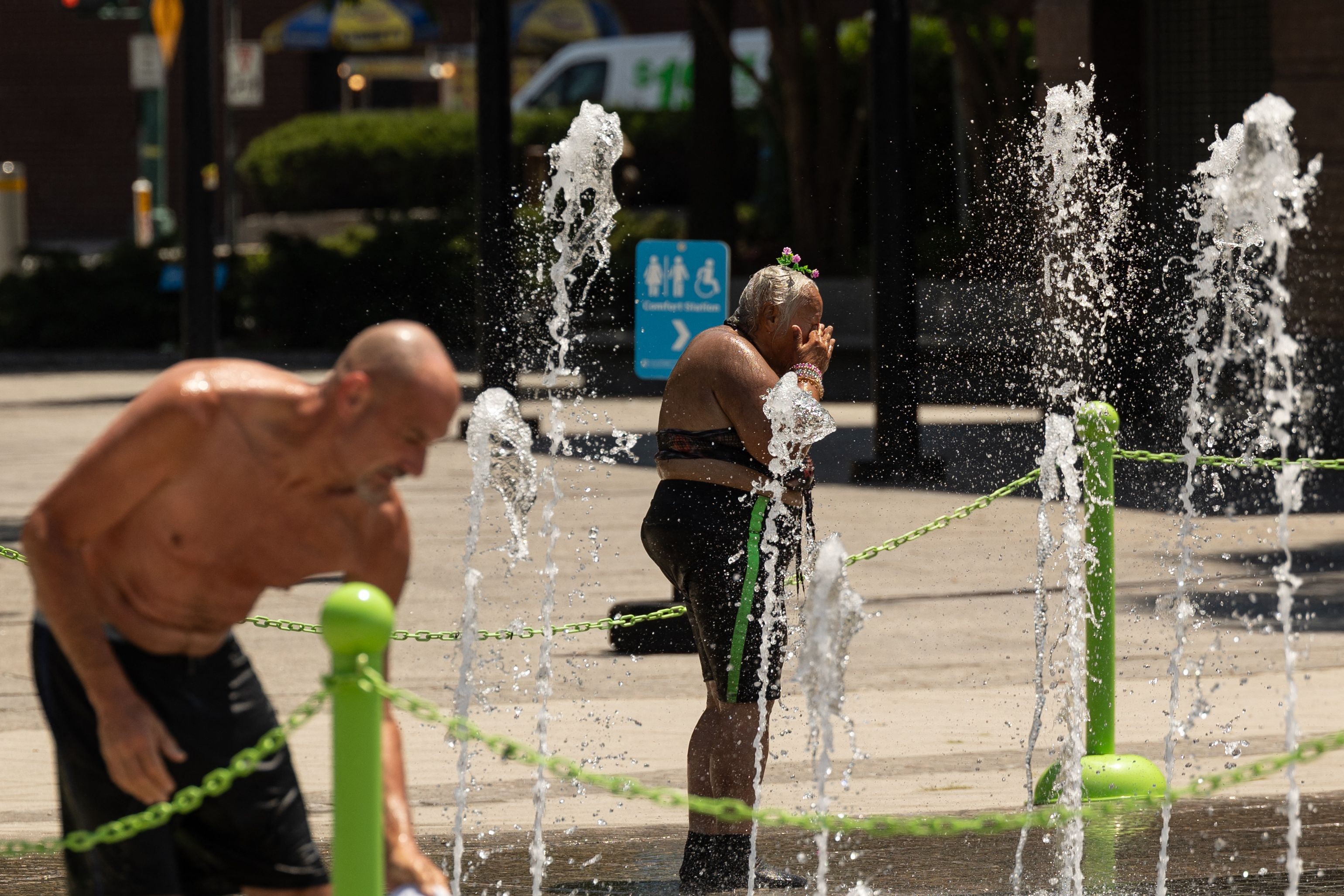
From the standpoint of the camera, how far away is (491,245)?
14.1m

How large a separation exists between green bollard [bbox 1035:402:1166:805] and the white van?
2021 centimetres

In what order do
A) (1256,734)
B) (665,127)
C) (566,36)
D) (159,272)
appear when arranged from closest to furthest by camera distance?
(1256,734) → (159,272) → (665,127) → (566,36)

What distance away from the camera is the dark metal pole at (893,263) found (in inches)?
481

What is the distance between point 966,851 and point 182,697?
9.51ft

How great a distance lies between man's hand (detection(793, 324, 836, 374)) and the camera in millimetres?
5133

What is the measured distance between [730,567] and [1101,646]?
150 centimetres

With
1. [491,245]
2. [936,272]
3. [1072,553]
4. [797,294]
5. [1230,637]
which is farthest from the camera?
[936,272]

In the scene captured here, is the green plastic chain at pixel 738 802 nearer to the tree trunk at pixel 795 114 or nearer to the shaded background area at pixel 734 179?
the shaded background area at pixel 734 179

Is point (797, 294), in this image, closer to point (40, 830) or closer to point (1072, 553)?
point (1072, 553)

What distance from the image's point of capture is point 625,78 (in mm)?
26641

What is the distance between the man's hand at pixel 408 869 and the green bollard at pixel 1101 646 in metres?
3.06

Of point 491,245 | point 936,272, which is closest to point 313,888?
point 491,245

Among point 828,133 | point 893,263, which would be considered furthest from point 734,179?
point 893,263

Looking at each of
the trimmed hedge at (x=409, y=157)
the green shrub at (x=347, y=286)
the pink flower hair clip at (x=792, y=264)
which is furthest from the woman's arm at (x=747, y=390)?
the trimmed hedge at (x=409, y=157)
